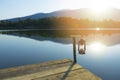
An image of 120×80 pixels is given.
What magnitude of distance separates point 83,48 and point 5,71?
320 cm

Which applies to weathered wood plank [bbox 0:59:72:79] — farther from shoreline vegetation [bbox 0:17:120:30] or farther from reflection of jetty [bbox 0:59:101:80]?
shoreline vegetation [bbox 0:17:120:30]

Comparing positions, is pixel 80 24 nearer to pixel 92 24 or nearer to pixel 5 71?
pixel 92 24

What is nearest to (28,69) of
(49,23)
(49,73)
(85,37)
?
(49,73)

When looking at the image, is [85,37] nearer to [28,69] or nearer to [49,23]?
[28,69]

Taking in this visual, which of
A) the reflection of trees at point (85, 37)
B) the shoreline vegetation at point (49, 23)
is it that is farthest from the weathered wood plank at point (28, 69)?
the shoreline vegetation at point (49, 23)

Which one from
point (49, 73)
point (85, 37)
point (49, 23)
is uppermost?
point (49, 23)

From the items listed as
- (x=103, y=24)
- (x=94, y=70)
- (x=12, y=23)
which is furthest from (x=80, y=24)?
(x=94, y=70)

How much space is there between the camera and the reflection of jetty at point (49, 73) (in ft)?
16.0

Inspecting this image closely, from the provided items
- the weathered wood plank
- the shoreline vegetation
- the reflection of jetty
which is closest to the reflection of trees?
the weathered wood plank

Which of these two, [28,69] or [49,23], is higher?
[49,23]

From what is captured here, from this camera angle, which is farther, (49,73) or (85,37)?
(85,37)

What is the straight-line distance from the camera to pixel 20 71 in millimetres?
5453

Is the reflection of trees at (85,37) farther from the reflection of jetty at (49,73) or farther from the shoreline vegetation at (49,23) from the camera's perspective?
the shoreline vegetation at (49,23)

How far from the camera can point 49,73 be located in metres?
5.19
